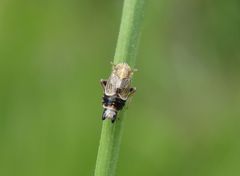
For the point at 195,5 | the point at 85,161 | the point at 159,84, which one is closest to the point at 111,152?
the point at 85,161

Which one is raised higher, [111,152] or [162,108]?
[162,108]

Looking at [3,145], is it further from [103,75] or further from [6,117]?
[103,75]

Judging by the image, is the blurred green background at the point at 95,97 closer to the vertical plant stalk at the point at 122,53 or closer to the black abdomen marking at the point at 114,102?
the black abdomen marking at the point at 114,102

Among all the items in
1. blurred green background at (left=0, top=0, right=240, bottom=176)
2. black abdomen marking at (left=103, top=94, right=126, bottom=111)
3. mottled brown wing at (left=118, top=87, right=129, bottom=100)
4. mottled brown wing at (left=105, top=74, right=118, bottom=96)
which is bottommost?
black abdomen marking at (left=103, top=94, right=126, bottom=111)

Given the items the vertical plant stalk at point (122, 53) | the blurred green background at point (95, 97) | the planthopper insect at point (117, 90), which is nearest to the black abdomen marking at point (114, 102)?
the planthopper insect at point (117, 90)

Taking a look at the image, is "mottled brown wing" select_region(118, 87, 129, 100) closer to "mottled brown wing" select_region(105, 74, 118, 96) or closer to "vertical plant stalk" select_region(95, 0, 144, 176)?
"mottled brown wing" select_region(105, 74, 118, 96)

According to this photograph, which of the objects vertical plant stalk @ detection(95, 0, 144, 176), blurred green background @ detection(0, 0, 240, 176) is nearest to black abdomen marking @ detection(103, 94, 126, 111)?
vertical plant stalk @ detection(95, 0, 144, 176)
